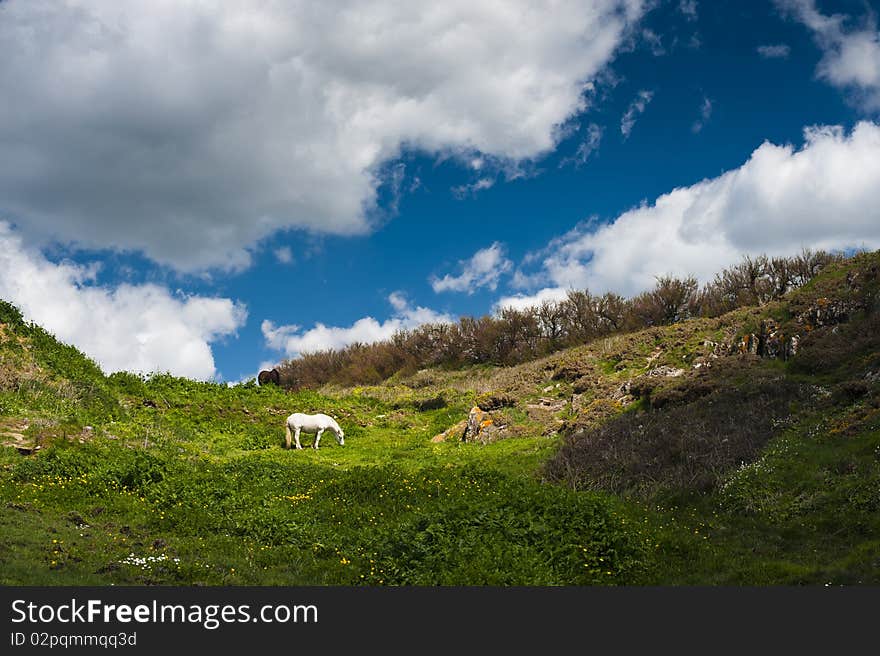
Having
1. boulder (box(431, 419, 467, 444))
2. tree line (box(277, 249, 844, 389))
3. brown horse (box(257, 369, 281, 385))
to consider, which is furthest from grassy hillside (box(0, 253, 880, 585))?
brown horse (box(257, 369, 281, 385))

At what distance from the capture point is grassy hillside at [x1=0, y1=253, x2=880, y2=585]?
10.4 meters

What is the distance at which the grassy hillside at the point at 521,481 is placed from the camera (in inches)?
408

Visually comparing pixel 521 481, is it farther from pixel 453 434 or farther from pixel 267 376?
pixel 267 376

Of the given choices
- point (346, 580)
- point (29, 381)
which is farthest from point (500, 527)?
point (29, 381)

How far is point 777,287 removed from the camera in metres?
45.2

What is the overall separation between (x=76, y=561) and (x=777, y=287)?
46650 millimetres

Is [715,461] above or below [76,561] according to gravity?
above

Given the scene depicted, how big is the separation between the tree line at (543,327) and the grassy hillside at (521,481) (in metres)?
16.7

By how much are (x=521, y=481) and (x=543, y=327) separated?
4320 centimetres

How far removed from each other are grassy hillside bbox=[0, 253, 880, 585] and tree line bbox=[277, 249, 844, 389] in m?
16.7

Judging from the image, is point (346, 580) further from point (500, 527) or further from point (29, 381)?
point (29, 381)

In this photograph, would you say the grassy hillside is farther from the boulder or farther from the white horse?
the white horse

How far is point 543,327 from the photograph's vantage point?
2296 inches

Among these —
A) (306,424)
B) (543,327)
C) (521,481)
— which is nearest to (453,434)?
(306,424)
